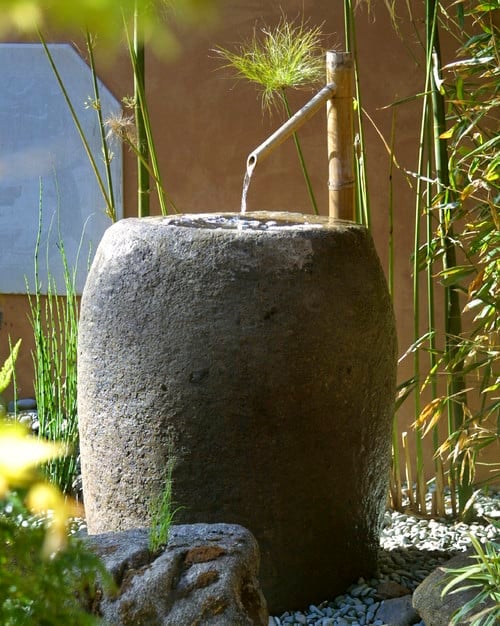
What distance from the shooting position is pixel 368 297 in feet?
7.13

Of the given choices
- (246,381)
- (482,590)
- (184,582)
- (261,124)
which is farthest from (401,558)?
(261,124)

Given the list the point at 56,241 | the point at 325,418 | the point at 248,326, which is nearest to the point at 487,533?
the point at 325,418

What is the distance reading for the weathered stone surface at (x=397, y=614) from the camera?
222 centimetres

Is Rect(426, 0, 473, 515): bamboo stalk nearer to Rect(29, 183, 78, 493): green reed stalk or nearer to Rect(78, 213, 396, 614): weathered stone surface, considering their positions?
Rect(78, 213, 396, 614): weathered stone surface

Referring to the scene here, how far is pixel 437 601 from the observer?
6.93 feet

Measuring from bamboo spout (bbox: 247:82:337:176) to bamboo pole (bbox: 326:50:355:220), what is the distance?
1.2 inches

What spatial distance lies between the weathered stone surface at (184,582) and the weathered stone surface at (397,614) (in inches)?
29.9

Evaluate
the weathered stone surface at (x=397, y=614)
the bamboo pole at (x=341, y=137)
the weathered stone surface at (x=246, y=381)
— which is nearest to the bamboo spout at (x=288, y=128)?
the bamboo pole at (x=341, y=137)

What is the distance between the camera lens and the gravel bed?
2207 millimetres

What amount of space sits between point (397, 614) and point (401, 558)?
388mm

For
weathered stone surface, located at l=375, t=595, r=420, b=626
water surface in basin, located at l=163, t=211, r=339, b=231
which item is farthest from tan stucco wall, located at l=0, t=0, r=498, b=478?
weathered stone surface, located at l=375, t=595, r=420, b=626

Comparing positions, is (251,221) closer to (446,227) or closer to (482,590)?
(446,227)

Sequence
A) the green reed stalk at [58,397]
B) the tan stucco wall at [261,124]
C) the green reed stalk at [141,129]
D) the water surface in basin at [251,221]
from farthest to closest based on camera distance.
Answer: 1. the tan stucco wall at [261,124]
2. the green reed stalk at [58,397]
3. the green reed stalk at [141,129]
4. the water surface in basin at [251,221]

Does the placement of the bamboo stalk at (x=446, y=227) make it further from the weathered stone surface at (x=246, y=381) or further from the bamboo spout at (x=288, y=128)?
the weathered stone surface at (x=246, y=381)
